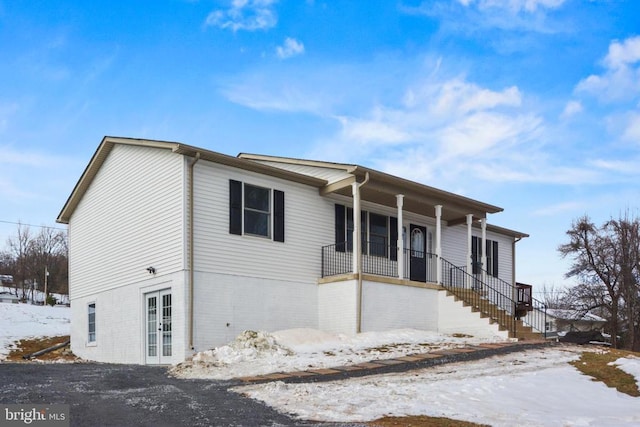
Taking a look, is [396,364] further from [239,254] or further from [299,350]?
[239,254]

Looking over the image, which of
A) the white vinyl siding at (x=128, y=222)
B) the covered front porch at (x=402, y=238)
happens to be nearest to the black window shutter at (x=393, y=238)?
the covered front porch at (x=402, y=238)

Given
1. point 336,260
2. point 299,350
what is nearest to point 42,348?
point 336,260

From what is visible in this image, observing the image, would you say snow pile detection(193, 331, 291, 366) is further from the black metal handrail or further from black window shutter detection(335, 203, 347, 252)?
black window shutter detection(335, 203, 347, 252)

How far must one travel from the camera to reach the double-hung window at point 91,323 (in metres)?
19.0

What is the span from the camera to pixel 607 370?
11711 millimetres

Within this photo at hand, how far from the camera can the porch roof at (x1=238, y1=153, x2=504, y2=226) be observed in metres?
16.7

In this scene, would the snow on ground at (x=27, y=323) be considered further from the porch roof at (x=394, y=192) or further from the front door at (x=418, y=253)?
the front door at (x=418, y=253)

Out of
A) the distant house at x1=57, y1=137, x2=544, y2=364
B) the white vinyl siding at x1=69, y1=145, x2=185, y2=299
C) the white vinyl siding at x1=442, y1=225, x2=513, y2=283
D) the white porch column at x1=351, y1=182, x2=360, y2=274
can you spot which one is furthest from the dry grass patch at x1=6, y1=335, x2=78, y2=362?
the white vinyl siding at x1=442, y1=225, x2=513, y2=283

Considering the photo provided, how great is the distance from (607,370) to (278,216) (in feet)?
27.8

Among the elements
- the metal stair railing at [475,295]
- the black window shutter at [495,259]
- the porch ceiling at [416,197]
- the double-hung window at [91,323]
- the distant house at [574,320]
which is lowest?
the distant house at [574,320]

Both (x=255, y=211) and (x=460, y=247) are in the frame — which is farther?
(x=460, y=247)

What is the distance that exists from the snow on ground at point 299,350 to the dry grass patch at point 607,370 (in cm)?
284

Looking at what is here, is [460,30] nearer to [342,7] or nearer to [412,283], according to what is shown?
[342,7]

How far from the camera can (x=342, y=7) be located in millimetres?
14289
